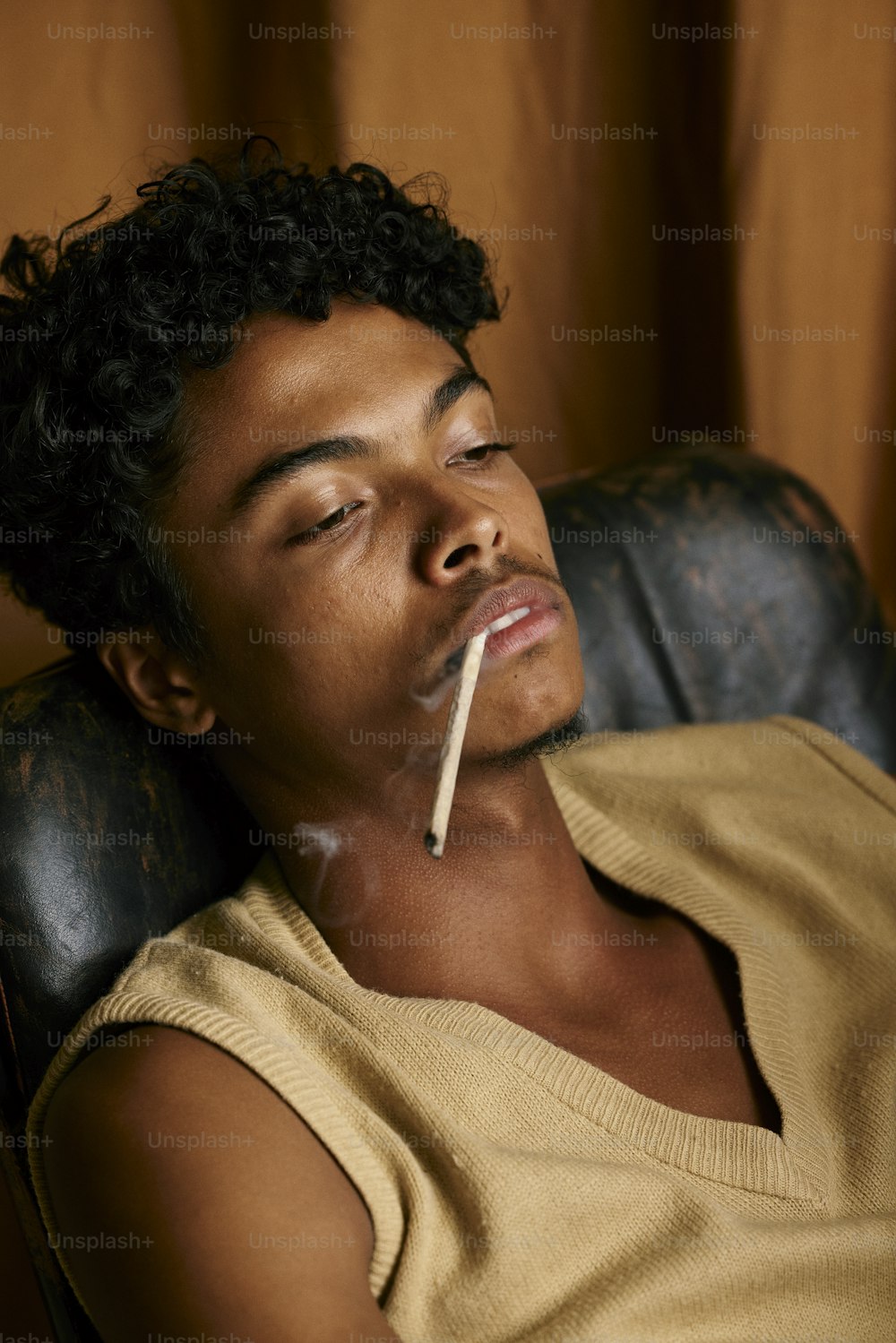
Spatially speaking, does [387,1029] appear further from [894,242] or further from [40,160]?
[894,242]

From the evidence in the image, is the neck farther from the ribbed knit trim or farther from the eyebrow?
the eyebrow

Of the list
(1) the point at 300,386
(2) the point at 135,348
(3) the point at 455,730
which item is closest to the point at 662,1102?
(3) the point at 455,730

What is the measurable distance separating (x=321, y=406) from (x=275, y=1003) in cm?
54

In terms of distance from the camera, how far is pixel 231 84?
1.88 metres

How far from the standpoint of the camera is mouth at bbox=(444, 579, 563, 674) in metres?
1.07

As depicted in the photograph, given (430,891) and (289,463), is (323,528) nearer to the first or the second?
(289,463)

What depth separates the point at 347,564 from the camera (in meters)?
1.08

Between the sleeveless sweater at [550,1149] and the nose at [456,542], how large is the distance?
38 centimetres

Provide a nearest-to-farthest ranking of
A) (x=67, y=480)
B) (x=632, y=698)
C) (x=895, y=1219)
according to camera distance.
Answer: (x=895, y=1219)
(x=67, y=480)
(x=632, y=698)

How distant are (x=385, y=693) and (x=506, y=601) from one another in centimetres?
14

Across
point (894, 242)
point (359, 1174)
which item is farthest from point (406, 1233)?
point (894, 242)

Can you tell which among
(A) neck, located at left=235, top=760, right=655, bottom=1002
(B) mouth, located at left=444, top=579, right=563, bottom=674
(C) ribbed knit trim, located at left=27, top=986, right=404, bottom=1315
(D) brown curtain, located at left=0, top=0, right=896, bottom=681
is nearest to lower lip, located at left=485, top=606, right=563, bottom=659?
(B) mouth, located at left=444, top=579, right=563, bottom=674

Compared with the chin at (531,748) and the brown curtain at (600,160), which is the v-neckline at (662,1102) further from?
the brown curtain at (600,160)

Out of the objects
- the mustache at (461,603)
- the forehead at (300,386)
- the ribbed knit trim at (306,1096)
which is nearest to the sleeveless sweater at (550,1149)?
the ribbed knit trim at (306,1096)
